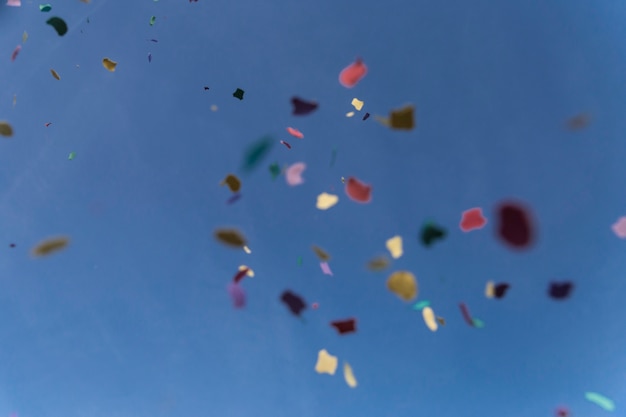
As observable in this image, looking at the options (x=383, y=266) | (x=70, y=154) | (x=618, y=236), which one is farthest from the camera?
(x=70, y=154)

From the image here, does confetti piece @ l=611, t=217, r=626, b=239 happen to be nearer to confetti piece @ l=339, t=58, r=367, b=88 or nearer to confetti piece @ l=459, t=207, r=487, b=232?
confetti piece @ l=459, t=207, r=487, b=232

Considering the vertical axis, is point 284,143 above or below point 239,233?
above

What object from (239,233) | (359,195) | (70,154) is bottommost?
(70,154)

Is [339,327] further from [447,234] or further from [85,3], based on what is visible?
[85,3]

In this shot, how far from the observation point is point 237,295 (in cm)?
798

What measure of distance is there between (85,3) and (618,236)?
834cm

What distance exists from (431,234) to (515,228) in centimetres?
139

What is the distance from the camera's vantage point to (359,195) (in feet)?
24.0

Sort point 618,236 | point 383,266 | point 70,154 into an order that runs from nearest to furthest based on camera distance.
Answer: point 383,266, point 618,236, point 70,154

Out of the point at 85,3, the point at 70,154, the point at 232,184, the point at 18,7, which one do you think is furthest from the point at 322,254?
the point at 18,7

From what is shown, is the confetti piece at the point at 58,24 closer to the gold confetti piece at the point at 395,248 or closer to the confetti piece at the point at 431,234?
the gold confetti piece at the point at 395,248

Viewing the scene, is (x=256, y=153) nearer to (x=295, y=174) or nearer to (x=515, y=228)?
(x=295, y=174)

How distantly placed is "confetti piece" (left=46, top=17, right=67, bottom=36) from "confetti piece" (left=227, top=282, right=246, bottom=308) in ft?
14.5

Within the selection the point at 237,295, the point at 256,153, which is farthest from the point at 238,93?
the point at 237,295
